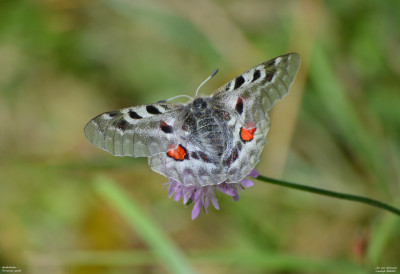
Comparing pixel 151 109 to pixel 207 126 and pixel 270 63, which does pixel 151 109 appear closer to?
pixel 207 126

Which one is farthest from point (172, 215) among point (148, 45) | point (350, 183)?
point (148, 45)

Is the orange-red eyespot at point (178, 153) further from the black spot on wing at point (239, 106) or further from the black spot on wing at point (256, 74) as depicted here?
the black spot on wing at point (256, 74)

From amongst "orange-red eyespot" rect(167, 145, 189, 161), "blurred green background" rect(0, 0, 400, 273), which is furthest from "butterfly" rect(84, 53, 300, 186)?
"blurred green background" rect(0, 0, 400, 273)

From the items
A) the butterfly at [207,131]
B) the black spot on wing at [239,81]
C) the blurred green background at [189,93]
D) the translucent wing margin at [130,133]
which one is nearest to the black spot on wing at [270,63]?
the butterfly at [207,131]

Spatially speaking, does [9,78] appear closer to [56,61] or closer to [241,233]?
[56,61]

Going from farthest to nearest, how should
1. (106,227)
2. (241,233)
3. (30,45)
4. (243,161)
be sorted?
(30,45) < (106,227) < (241,233) < (243,161)
